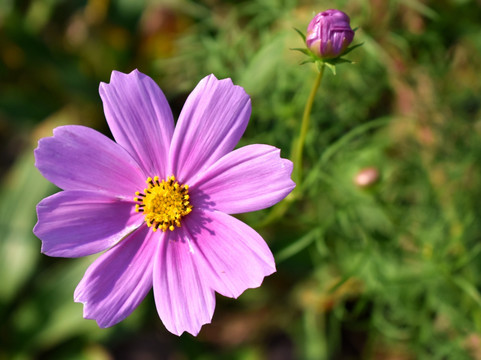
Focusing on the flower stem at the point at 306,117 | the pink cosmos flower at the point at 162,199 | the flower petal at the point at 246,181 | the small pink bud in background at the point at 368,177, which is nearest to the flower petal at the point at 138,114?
the pink cosmos flower at the point at 162,199

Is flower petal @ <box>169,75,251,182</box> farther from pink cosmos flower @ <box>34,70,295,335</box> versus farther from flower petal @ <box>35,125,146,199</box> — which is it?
flower petal @ <box>35,125,146,199</box>

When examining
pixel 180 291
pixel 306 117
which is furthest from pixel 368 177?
pixel 180 291

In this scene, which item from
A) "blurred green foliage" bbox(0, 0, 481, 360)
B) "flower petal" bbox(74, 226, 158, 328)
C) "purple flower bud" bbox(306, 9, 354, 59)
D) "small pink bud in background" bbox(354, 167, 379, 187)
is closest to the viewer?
"purple flower bud" bbox(306, 9, 354, 59)

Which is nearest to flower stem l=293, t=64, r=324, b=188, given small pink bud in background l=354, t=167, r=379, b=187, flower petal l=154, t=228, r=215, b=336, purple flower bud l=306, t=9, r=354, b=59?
purple flower bud l=306, t=9, r=354, b=59

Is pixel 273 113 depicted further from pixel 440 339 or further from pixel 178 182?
pixel 440 339

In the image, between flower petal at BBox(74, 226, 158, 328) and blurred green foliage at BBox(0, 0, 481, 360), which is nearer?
flower petal at BBox(74, 226, 158, 328)

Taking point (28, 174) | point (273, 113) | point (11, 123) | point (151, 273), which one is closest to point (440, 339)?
point (273, 113)

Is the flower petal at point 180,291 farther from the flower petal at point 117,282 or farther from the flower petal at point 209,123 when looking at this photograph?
the flower petal at point 209,123

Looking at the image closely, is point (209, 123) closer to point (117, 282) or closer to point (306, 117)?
point (306, 117)
